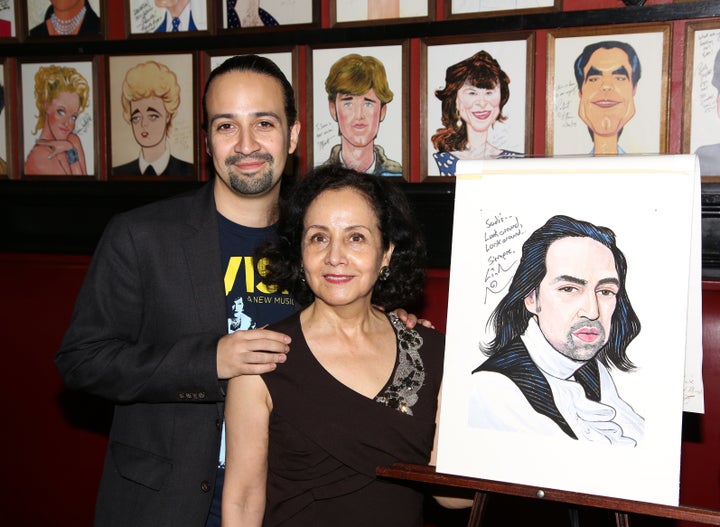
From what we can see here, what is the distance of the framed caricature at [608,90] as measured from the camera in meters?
2.54

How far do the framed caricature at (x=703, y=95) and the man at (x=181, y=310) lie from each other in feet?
4.36

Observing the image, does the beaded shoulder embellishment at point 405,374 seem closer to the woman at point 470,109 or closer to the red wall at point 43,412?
the woman at point 470,109

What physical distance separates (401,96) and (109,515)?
1.81 m

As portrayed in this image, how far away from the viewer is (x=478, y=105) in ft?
9.11

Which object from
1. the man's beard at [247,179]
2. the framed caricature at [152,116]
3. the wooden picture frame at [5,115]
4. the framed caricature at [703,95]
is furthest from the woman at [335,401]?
the wooden picture frame at [5,115]

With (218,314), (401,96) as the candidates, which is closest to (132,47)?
(401,96)

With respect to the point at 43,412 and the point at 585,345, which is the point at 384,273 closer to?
the point at 585,345

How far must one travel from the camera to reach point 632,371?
138cm

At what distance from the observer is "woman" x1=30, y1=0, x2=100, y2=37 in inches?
129

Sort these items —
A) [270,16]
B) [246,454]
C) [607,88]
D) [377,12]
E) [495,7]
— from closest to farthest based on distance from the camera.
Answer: [246,454] < [607,88] < [495,7] < [377,12] < [270,16]

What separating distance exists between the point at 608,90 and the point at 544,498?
5.57 ft

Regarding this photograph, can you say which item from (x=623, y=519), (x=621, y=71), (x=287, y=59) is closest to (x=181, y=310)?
(x=623, y=519)

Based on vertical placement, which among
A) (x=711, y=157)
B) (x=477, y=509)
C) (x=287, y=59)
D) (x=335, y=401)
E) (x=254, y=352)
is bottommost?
(x=477, y=509)

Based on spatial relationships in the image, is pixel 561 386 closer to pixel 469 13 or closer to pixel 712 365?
pixel 712 365
